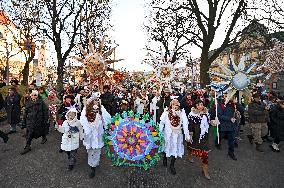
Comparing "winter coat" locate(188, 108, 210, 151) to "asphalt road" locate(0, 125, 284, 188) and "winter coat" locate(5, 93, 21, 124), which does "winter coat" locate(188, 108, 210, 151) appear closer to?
"asphalt road" locate(0, 125, 284, 188)

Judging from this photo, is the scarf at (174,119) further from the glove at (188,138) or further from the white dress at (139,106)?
the white dress at (139,106)

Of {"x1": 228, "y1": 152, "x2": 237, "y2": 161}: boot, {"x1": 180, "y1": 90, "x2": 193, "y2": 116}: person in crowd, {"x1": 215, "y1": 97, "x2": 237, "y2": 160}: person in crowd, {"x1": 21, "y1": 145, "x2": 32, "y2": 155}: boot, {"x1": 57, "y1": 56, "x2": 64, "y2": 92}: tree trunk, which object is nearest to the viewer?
{"x1": 21, "y1": 145, "x2": 32, "y2": 155}: boot

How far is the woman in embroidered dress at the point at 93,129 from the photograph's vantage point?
23.5 ft

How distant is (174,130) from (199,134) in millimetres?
625

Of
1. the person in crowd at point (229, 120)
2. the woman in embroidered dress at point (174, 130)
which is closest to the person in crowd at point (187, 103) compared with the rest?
the person in crowd at point (229, 120)

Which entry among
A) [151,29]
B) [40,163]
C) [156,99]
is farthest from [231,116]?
[151,29]

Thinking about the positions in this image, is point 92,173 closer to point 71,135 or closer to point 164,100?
point 71,135

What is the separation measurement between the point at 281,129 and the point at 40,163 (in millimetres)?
7474

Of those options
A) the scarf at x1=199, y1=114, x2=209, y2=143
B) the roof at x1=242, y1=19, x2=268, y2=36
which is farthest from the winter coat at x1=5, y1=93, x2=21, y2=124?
the roof at x1=242, y1=19, x2=268, y2=36

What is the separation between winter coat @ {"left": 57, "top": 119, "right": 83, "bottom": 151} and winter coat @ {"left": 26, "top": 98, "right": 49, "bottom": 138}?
5.76 ft

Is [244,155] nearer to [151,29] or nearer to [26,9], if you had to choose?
[26,9]

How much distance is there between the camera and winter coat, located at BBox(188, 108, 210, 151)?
24.3ft

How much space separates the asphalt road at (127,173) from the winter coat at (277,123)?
3.32 feet

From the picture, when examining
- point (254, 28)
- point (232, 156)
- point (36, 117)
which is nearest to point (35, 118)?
point (36, 117)
